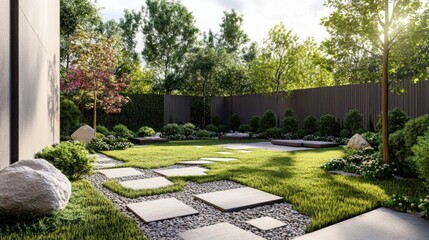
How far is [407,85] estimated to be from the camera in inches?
402

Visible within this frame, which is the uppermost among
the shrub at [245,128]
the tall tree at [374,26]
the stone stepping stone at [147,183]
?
the tall tree at [374,26]

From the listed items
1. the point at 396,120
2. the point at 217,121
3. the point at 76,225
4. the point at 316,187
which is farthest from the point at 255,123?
the point at 76,225

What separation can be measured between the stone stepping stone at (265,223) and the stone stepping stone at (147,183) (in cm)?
176

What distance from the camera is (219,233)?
249 cm

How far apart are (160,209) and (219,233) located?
33.8 inches

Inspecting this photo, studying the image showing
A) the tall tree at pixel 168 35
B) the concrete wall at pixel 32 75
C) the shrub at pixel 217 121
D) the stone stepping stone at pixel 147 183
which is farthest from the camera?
the tall tree at pixel 168 35

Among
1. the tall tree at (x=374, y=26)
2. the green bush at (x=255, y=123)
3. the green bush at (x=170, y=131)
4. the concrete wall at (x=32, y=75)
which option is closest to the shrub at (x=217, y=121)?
the green bush at (x=255, y=123)

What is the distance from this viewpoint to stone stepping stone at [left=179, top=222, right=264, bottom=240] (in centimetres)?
240

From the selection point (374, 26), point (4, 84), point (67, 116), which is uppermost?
point (374, 26)

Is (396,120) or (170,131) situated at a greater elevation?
(396,120)

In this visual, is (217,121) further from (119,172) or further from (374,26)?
(374,26)

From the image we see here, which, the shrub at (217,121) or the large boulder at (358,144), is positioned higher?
the shrub at (217,121)

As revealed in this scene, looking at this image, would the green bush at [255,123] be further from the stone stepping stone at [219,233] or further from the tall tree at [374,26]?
the stone stepping stone at [219,233]

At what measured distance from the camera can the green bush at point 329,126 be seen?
12281mm
